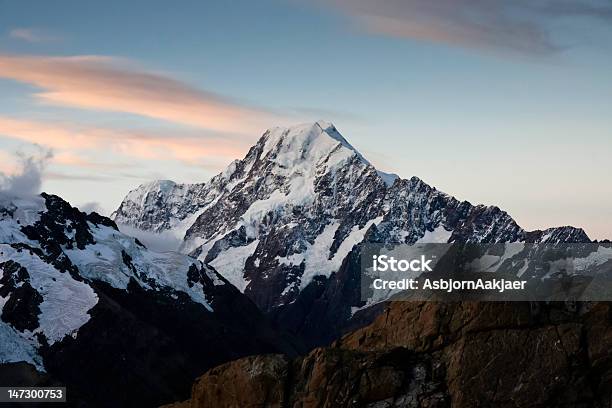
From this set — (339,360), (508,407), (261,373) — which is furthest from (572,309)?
(261,373)

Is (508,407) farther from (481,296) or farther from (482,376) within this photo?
(481,296)

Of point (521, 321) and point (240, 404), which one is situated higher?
point (521, 321)

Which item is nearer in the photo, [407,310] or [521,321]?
[521,321]

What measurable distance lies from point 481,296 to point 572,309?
17.2 feet

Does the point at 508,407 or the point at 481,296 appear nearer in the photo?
the point at 508,407

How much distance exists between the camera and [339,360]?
65.8 meters

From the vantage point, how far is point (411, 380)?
65062mm

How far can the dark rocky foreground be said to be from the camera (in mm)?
63188

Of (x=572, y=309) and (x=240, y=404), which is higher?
(x=572, y=309)

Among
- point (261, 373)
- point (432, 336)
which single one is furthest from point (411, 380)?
point (261, 373)

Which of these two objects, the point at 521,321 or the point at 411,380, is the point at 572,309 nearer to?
the point at 521,321

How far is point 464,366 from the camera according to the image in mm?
64312

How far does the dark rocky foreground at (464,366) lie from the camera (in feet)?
207

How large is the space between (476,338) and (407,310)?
6.22 m
